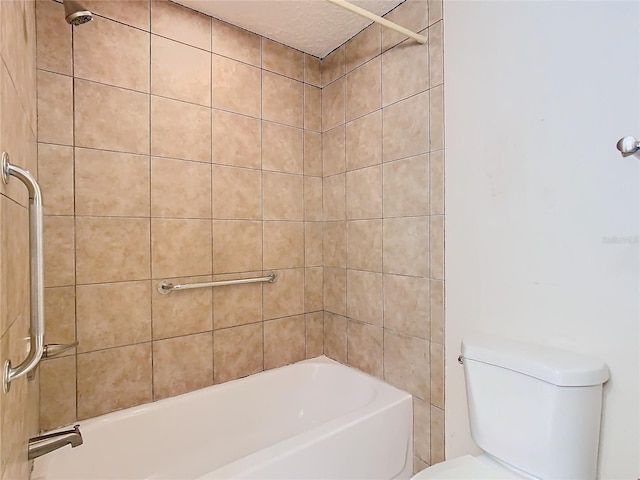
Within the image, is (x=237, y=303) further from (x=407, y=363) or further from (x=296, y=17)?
(x=296, y=17)

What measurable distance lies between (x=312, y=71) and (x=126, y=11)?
107 centimetres

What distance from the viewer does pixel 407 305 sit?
1.75 m

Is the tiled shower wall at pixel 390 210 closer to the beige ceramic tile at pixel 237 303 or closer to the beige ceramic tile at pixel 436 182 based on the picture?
Result: the beige ceramic tile at pixel 436 182

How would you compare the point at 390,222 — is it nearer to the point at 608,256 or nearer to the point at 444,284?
the point at 444,284

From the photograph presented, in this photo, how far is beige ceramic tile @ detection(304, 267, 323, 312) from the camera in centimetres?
224

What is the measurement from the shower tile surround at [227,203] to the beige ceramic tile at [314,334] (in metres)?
0.03

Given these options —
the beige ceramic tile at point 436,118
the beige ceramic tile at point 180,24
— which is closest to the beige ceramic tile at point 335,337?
the beige ceramic tile at point 436,118

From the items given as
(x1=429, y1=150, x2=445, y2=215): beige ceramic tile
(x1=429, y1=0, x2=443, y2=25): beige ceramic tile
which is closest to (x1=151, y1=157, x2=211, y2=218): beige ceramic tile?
(x1=429, y1=150, x2=445, y2=215): beige ceramic tile

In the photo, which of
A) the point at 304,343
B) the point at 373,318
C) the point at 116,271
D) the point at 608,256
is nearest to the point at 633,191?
the point at 608,256

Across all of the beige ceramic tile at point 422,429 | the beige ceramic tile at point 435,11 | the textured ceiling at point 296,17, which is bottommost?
the beige ceramic tile at point 422,429

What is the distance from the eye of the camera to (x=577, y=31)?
115cm

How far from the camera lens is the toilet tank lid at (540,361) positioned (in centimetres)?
104

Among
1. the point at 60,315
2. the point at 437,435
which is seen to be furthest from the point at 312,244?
the point at 60,315

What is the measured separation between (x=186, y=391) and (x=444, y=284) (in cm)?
141
